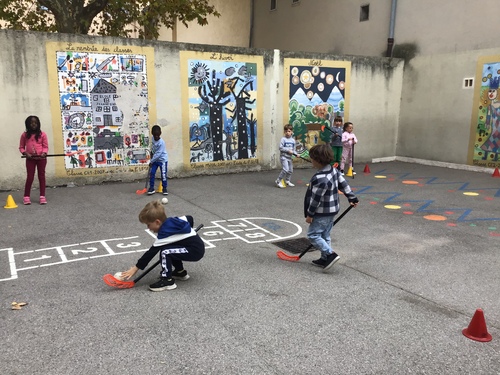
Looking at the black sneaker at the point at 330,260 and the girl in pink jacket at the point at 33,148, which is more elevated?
the girl in pink jacket at the point at 33,148

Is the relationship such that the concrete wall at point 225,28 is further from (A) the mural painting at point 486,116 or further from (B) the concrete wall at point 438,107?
(A) the mural painting at point 486,116

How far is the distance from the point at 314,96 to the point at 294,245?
28.2ft

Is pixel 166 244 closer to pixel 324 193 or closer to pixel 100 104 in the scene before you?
pixel 324 193

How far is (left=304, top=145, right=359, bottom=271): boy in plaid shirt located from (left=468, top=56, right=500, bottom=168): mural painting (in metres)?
9.91

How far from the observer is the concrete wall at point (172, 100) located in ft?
32.1

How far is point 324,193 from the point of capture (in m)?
5.09

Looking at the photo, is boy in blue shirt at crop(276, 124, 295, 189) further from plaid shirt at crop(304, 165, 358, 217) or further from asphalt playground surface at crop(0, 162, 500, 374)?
plaid shirt at crop(304, 165, 358, 217)

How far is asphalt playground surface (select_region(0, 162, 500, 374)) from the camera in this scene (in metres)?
3.36

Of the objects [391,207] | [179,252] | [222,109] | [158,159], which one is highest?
[222,109]

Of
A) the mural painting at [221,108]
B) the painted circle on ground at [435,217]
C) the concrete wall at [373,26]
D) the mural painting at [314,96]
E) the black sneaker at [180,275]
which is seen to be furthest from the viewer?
the mural painting at [314,96]

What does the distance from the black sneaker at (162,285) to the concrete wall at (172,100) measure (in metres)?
7.00

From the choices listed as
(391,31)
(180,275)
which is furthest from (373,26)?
(180,275)

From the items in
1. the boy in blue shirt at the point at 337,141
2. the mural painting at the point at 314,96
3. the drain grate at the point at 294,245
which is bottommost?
the drain grate at the point at 294,245

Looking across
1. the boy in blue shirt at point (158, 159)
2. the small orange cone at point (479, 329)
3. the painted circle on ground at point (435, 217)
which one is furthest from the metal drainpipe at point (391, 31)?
the small orange cone at point (479, 329)
